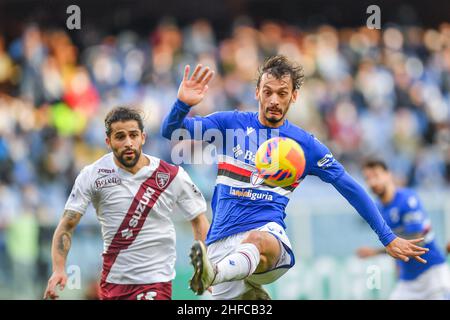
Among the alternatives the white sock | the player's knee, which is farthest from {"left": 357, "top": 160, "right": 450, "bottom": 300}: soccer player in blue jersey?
the white sock

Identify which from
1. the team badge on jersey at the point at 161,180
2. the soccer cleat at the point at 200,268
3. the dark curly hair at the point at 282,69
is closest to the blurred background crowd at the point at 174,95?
the team badge on jersey at the point at 161,180

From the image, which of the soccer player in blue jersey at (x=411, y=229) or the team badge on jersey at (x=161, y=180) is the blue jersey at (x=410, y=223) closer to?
the soccer player in blue jersey at (x=411, y=229)

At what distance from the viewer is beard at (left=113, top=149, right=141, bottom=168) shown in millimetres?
8531

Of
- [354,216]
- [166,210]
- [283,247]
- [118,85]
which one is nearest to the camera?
[283,247]

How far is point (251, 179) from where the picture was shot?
8.43m

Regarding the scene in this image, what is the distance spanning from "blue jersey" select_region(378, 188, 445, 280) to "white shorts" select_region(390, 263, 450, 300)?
6 cm

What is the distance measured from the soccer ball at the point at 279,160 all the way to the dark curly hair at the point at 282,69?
551 millimetres

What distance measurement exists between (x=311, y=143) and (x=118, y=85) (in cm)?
1006

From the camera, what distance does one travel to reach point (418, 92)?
19438mm

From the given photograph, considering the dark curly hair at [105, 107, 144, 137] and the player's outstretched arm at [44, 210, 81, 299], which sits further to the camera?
the dark curly hair at [105, 107, 144, 137]

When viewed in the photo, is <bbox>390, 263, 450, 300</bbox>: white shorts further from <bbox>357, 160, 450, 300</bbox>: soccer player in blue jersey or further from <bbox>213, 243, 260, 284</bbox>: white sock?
<bbox>213, 243, 260, 284</bbox>: white sock

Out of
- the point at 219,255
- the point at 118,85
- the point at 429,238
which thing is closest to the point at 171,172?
the point at 219,255

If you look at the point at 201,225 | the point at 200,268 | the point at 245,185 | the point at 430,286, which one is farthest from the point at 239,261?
the point at 430,286
